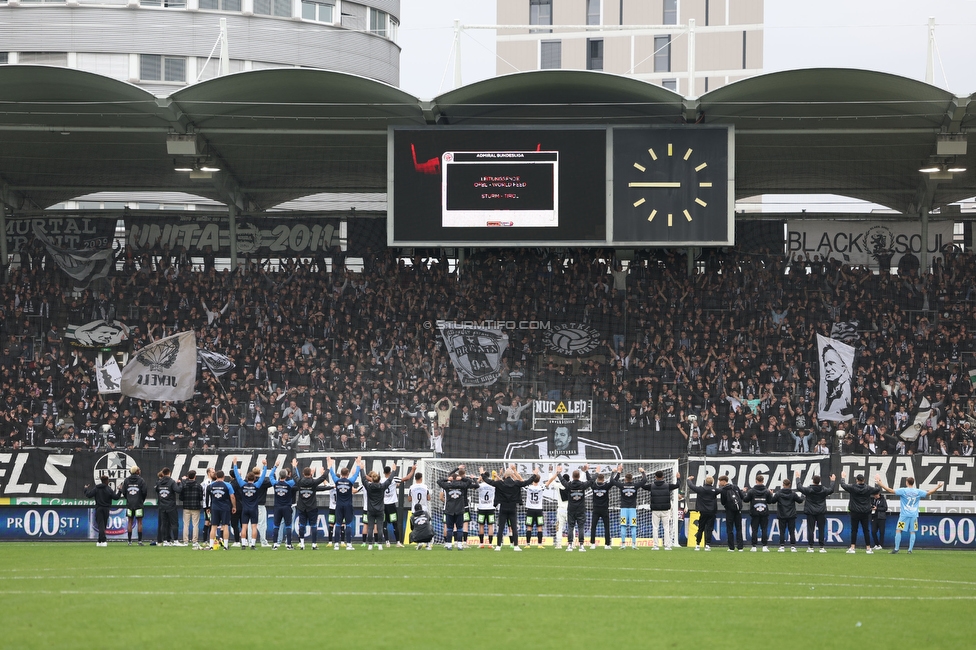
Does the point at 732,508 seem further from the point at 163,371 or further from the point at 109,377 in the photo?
Result: the point at 109,377

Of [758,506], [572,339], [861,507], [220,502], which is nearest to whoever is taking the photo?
[220,502]

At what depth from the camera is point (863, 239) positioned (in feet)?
114

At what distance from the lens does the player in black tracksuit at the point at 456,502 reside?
70.7 ft

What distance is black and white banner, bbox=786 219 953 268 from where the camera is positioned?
113ft

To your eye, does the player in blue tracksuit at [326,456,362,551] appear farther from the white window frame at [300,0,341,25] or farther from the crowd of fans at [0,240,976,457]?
the white window frame at [300,0,341,25]

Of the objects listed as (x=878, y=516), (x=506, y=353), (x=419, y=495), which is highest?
(x=506, y=353)

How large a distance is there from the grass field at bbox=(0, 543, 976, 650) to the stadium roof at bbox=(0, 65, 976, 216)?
11.3 m

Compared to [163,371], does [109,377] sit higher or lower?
lower

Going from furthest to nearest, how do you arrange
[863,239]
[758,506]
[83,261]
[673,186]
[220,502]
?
1. [863,239]
2. [83,261]
3. [673,186]
4. [758,506]
5. [220,502]

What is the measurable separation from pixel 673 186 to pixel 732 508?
8672mm

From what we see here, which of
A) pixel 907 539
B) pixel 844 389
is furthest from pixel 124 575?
pixel 844 389

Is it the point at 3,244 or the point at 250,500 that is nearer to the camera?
the point at 250,500

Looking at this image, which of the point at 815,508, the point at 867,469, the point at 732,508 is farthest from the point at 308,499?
the point at 867,469

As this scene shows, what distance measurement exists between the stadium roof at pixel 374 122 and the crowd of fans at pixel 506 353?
7.89 ft
